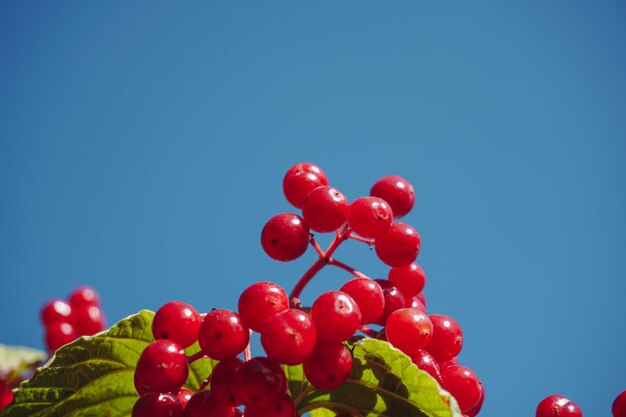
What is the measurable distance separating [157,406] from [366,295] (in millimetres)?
927

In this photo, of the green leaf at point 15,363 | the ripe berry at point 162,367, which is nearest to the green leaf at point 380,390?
the ripe berry at point 162,367

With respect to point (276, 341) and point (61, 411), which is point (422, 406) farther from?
point (61, 411)

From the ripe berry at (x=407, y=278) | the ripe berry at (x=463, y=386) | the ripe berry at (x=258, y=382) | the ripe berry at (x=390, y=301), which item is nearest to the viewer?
the ripe berry at (x=258, y=382)

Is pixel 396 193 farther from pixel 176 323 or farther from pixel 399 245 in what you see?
pixel 176 323

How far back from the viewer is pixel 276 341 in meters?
2.40

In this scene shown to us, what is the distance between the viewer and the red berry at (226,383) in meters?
2.42

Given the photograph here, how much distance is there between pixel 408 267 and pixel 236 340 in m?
0.97

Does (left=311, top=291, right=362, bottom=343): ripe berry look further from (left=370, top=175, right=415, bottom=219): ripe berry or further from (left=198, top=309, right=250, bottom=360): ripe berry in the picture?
(left=370, top=175, right=415, bottom=219): ripe berry

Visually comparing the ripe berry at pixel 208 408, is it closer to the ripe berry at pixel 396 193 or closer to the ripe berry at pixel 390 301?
the ripe berry at pixel 390 301

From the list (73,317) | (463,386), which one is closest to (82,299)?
(73,317)

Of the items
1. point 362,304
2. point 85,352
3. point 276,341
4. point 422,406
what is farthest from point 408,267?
point 85,352

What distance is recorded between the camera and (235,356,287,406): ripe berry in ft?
7.76

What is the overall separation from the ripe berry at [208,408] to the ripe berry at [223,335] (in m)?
0.16

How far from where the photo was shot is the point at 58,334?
5.38 meters
